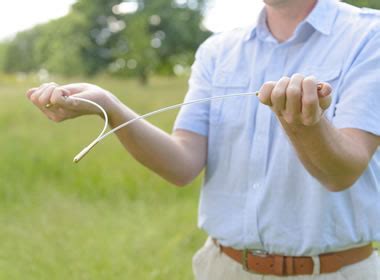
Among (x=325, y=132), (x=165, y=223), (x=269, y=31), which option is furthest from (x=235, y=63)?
(x=165, y=223)

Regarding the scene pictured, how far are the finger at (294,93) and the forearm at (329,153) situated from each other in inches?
3.1

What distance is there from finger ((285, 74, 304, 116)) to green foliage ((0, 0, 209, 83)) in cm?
858

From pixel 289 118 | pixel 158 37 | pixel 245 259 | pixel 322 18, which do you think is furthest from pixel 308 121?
pixel 158 37

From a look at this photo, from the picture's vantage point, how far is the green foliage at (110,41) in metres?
10.0

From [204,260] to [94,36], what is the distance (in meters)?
17.4

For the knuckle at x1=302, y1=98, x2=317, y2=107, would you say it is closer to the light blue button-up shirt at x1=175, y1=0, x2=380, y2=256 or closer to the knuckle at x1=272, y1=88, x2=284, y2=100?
the knuckle at x1=272, y1=88, x2=284, y2=100

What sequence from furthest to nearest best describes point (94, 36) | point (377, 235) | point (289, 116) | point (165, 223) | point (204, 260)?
point (94, 36)
point (165, 223)
point (204, 260)
point (377, 235)
point (289, 116)

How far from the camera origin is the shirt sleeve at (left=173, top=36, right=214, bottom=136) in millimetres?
1658

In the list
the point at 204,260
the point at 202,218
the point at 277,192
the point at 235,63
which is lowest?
the point at 204,260

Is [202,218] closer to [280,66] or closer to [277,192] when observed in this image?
[277,192]

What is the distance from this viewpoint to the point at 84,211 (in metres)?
4.67

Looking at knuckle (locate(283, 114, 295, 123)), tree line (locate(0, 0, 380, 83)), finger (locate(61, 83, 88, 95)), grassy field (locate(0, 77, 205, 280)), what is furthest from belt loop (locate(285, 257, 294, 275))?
tree line (locate(0, 0, 380, 83))

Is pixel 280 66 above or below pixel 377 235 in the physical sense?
above

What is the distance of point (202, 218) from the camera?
168 centimetres
